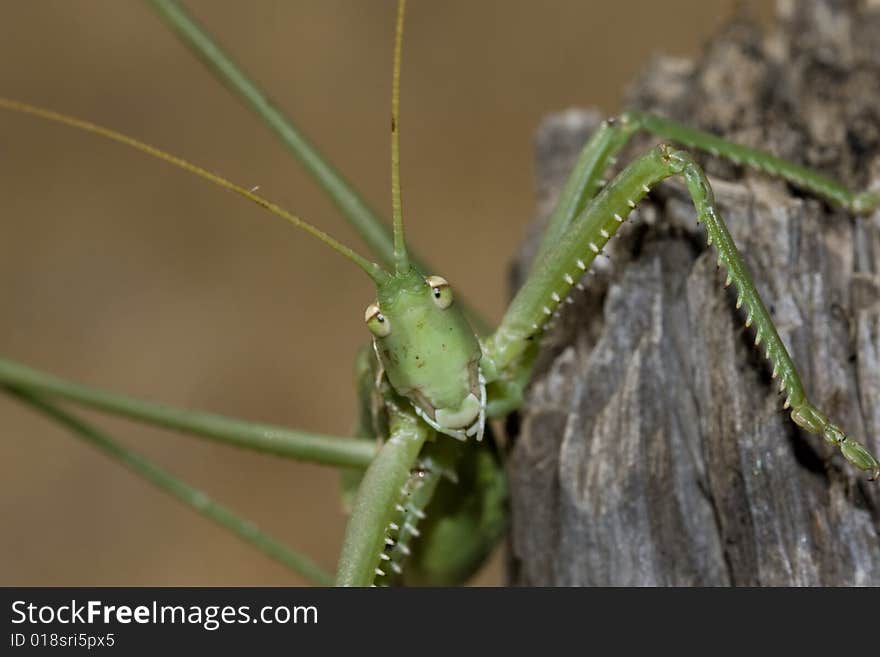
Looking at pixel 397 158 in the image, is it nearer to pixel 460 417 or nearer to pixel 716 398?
pixel 460 417

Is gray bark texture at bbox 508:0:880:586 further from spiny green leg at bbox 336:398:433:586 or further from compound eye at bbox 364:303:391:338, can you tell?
compound eye at bbox 364:303:391:338

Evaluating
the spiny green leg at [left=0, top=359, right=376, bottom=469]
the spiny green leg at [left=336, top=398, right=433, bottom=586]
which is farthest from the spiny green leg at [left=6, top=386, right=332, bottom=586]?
the spiny green leg at [left=336, top=398, right=433, bottom=586]

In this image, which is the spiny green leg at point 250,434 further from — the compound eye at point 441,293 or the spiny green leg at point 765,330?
the spiny green leg at point 765,330

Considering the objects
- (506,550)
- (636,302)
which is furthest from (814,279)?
(506,550)

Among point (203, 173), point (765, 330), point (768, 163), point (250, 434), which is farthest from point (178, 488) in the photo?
point (768, 163)

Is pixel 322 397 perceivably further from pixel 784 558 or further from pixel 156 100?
pixel 784 558

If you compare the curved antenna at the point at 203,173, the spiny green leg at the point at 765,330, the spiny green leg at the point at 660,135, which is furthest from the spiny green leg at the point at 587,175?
the curved antenna at the point at 203,173
